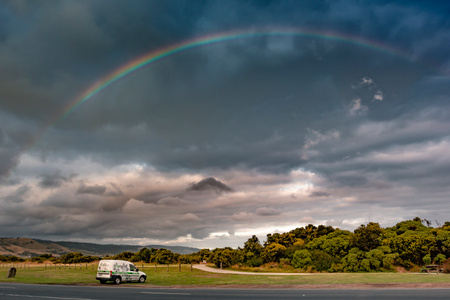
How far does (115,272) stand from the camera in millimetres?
37125

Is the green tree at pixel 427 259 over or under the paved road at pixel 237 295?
over

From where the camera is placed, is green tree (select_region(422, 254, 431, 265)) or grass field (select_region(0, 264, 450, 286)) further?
green tree (select_region(422, 254, 431, 265))

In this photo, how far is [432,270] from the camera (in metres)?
52.3

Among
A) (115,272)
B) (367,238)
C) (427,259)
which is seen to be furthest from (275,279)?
(427,259)

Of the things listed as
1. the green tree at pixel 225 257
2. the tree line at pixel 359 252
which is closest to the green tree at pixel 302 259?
the tree line at pixel 359 252

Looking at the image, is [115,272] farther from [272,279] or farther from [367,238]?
[367,238]

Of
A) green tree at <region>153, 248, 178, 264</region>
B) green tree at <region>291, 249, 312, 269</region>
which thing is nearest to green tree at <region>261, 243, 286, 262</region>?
green tree at <region>291, 249, 312, 269</region>

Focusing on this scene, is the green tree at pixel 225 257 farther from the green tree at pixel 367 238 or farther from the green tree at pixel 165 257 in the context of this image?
the green tree at pixel 367 238

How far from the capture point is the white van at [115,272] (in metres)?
36.8

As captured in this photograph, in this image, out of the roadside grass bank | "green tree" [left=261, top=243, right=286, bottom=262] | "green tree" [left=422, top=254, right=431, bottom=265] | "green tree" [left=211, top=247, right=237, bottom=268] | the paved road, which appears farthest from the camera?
"green tree" [left=211, top=247, right=237, bottom=268]

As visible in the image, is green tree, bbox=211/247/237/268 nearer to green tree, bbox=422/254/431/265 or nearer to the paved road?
green tree, bbox=422/254/431/265

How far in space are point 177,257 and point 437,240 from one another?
53838 mm

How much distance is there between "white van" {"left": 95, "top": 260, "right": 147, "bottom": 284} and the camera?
36.8 meters

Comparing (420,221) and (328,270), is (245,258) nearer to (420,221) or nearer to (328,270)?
(328,270)
